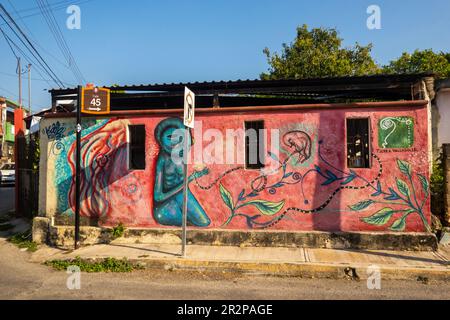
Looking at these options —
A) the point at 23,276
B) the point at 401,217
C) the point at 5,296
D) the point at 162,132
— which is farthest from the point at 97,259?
the point at 401,217

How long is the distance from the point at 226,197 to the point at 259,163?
1034 millimetres

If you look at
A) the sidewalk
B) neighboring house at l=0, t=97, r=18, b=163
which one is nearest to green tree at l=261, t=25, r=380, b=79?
the sidewalk

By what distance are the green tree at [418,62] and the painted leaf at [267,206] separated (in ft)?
50.8

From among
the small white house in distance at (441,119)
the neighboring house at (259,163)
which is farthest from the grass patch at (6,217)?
the small white house in distance at (441,119)

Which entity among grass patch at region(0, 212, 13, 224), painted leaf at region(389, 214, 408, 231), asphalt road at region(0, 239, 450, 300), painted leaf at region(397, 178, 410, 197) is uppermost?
painted leaf at region(397, 178, 410, 197)

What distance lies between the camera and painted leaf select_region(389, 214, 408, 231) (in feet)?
21.3

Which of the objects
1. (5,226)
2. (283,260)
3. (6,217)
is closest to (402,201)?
(283,260)

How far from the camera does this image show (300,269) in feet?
18.3

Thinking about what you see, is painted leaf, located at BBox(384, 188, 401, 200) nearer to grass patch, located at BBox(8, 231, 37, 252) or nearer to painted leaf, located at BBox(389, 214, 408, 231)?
painted leaf, located at BBox(389, 214, 408, 231)

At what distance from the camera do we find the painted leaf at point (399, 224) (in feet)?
21.3

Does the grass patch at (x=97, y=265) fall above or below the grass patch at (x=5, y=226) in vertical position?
below

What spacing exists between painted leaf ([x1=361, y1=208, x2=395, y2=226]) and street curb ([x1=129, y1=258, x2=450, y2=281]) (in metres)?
1.29

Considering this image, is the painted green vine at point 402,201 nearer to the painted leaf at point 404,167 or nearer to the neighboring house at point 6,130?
the painted leaf at point 404,167
